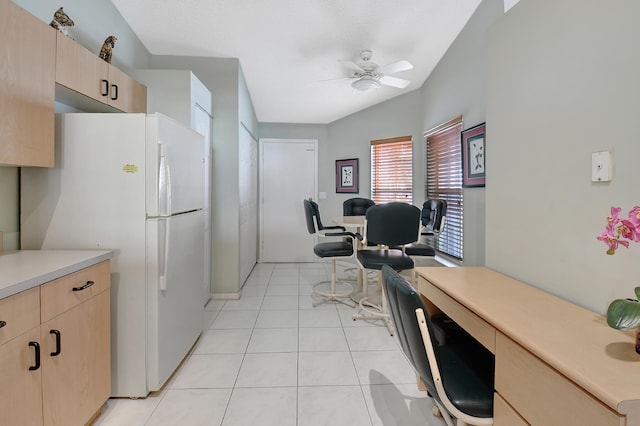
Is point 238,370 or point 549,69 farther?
point 238,370

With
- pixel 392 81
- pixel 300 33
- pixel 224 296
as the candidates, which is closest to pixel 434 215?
pixel 392 81

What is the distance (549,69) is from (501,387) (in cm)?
132

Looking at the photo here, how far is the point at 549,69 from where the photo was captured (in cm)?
135

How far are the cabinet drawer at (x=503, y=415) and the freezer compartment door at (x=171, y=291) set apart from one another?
1659 millimetres

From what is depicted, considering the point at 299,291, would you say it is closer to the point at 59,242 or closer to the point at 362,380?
the point at 362,380

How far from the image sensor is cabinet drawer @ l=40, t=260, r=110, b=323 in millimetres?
1210

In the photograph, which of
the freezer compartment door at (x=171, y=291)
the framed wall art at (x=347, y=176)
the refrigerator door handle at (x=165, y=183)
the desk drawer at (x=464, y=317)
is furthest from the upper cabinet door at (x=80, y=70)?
the framed wall art at (x=347, y=176)

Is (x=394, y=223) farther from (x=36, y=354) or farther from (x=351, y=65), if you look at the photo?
(x=36, y=354)

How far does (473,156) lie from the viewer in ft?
10.0

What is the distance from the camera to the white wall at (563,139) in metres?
1.05

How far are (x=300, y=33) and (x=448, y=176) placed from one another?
2284 millimetres

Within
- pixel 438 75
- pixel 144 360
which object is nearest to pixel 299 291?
pixel 144 360

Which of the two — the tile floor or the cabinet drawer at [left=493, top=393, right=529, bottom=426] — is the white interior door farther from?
the cabinet drawer at [left=493, top=393, right=529, bottom=426]

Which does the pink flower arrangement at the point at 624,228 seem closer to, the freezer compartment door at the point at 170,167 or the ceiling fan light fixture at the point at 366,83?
the freezer compartment door at the point at 170,167
